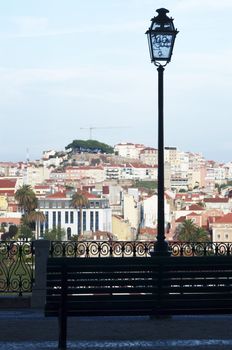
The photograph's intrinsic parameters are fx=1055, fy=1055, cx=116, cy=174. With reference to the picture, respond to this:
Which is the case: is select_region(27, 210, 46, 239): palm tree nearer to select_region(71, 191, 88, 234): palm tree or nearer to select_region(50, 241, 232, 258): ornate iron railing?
select_region(71, 191, 88, 234): palm tree

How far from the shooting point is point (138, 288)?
10.0m

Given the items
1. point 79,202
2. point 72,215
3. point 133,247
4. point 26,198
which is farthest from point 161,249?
point 72,215

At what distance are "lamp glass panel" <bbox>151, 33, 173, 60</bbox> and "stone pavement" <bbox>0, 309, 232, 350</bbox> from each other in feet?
10.9

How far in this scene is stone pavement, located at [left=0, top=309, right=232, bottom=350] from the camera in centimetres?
935

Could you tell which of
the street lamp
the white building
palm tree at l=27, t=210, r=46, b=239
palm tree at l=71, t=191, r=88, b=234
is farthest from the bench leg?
the white building

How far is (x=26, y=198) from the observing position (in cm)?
12706

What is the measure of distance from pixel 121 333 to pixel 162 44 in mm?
4142

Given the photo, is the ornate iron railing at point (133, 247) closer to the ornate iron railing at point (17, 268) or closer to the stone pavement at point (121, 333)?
the ornate iron railing at point (17, 268)

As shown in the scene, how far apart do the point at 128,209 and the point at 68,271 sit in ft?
553

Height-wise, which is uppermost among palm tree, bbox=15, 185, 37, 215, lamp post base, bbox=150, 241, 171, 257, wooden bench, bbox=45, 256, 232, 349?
palm tree, bbox=15, 185, 37, 215

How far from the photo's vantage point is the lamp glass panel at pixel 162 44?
12.6m

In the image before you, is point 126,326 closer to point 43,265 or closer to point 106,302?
point 106,302

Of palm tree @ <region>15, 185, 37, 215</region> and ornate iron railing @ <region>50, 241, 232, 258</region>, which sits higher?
palm tree @ <region>15, 185, 37, 215</region>

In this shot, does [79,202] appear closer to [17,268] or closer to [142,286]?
[17,268]
